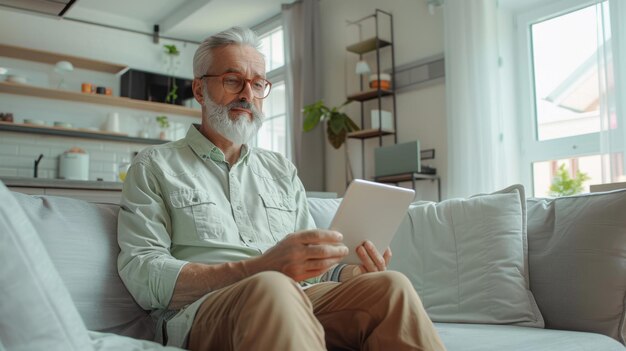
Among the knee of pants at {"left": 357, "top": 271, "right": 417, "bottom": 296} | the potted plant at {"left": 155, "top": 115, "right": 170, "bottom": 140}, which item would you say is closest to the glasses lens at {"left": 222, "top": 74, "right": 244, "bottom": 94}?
the knee of pants at {"left": 357, "top": 271, "right": 417, "bottom": 296}

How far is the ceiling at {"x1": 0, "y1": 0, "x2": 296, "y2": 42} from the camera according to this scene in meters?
5.96

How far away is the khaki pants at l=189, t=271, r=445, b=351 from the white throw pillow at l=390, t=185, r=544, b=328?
0.55 meters

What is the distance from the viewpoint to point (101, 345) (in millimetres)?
1069

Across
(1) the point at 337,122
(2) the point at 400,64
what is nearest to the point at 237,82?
(1) the point at 337,122

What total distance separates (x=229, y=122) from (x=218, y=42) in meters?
0.25

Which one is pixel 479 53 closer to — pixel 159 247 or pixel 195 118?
pixel 159 247

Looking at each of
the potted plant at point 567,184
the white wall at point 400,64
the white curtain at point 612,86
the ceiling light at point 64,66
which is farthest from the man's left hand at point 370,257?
the ceiling light at point 64,66

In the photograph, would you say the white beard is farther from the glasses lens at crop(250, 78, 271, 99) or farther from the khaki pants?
the khaki pants

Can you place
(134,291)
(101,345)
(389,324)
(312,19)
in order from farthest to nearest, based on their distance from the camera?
(312,19) < (134,291) < (389,324) < (101,345)

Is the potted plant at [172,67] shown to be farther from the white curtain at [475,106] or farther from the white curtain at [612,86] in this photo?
the white curtain at [612,86]

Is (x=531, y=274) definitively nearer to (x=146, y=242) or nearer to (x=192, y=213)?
(x=192, y=213)

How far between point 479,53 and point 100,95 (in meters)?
3.59

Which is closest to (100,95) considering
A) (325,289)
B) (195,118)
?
(195,118)

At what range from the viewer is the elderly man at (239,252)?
3.59 ft
